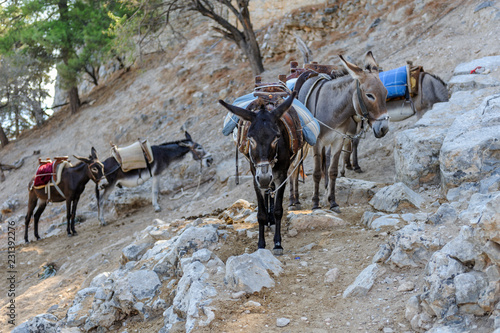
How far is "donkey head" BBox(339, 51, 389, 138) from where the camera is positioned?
6516 mm

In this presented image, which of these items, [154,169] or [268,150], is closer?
[268,150]

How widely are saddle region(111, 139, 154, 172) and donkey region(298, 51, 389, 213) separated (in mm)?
5816

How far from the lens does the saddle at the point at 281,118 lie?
521 centimetres

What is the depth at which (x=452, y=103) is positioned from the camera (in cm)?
748

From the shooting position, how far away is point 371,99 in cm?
654

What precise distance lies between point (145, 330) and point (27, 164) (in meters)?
19.0

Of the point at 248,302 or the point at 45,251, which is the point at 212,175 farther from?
the point at 248,302

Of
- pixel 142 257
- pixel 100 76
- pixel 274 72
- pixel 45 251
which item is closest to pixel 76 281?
pixel 142 257

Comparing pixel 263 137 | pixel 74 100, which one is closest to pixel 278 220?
pixel 263 137

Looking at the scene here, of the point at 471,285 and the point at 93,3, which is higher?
the point at 93,3

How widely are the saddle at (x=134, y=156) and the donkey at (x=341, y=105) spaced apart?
19.1 feet

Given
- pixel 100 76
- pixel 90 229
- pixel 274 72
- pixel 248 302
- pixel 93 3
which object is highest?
pixel 93 3

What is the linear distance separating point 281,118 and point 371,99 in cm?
192

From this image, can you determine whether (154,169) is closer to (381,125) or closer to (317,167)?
(317,167)
